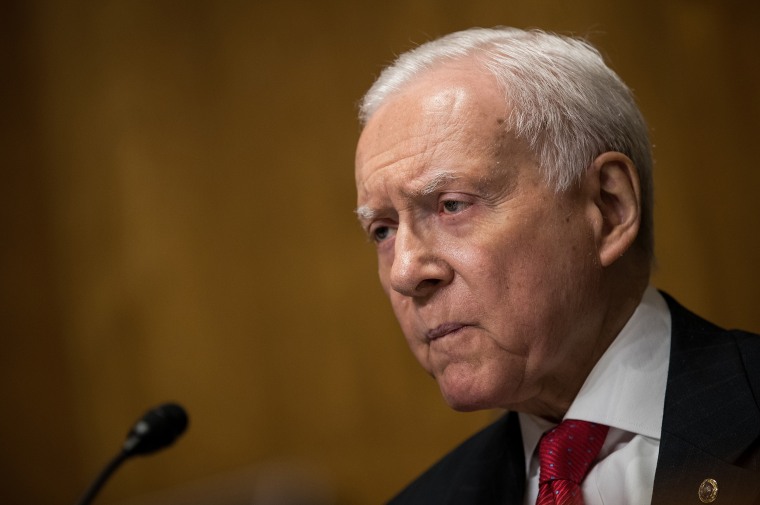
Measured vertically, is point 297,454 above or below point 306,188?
below

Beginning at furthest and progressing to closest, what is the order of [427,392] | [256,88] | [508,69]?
1. [256,88]
2. [427,392]
3. [508,69]

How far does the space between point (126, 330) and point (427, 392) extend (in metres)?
1.38

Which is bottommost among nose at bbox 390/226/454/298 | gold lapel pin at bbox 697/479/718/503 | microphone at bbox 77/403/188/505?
gold lapel pin at bbox 697/479/718/503

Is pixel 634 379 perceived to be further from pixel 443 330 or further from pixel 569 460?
pixel 443 330

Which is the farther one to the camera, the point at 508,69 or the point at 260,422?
the point at 260,422

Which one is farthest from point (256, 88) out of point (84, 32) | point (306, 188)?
point (84, 32)

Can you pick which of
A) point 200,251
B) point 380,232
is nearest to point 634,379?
point 380,232

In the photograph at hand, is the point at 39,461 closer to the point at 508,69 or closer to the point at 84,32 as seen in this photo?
the point at 84,32

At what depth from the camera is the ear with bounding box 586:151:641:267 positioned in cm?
169

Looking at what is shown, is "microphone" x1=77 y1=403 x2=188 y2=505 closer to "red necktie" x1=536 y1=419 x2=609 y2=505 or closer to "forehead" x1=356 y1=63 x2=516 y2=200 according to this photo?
"forehead" x1=356 y1=63 x2=516 y2=200

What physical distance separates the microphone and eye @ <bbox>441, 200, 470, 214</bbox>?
0.79 metres

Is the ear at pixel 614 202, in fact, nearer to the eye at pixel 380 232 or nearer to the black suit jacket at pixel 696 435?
the black suit jacket at pixel 696 435

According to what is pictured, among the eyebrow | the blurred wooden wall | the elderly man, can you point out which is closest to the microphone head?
the elderly man

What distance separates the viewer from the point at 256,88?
3729 mm
